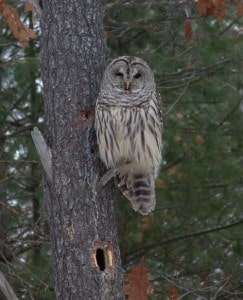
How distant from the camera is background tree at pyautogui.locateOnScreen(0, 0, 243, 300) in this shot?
8.72 m

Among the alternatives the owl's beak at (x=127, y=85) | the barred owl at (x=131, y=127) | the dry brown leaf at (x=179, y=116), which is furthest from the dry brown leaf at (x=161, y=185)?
the owl's beak at (x=127, y=85)

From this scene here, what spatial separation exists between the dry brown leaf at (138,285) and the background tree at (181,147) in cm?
203

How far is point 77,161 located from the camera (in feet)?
19.5

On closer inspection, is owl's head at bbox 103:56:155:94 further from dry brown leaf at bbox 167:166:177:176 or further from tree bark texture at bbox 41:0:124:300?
dry brown leaf at bbox 167:166:177:176

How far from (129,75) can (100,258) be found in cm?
140

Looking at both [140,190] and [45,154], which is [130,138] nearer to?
[140,190]

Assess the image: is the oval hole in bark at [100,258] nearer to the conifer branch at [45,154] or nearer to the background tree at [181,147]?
the conifer branch at [45,154]

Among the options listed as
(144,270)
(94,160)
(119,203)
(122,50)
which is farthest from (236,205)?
(94,160)

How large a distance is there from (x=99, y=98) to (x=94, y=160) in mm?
435

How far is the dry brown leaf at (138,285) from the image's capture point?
248 inches

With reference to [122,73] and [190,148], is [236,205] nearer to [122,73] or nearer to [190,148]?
[190,148]

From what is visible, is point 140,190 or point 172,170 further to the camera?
point 172,170

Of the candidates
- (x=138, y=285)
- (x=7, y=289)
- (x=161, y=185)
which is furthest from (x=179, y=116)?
(x=7, y=289)

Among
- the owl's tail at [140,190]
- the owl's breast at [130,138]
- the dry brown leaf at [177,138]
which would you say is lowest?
the dry brown leaf at [177,138]
